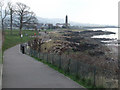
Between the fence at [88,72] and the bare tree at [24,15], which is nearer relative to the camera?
the fence at [88,72]

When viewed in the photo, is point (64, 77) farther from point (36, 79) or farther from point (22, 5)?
point (22, 5)

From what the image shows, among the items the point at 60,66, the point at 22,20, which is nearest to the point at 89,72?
the point at 60,66

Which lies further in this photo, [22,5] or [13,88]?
[22,5]

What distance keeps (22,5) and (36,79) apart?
51294 millimetres

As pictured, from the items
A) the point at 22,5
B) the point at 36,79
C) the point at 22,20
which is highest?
the point at 22,5

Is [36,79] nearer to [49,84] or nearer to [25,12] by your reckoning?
[49,84]

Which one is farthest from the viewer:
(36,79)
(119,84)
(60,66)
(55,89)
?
(60,66)

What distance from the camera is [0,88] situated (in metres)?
10.1

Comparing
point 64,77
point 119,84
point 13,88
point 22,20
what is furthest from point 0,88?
point 22,20

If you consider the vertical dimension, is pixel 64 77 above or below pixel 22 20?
below

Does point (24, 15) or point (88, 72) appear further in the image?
point (24, 15)

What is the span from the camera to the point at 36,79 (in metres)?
12.9

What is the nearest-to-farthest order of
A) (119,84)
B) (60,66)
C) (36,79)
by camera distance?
(119,84), (36,79), (60,66)

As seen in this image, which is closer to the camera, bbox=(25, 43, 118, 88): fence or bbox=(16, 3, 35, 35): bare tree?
bbox=(25, 43, 118, 88): fence
